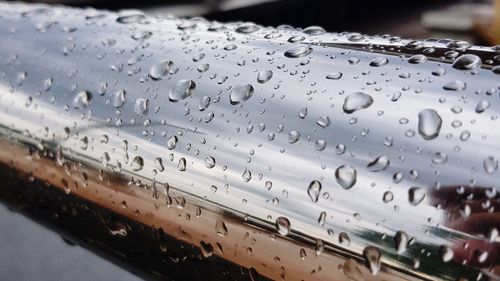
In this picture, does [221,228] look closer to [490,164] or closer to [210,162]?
[210,162]

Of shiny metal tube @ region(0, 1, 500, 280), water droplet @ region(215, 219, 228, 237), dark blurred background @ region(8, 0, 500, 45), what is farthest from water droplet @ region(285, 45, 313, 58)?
dark blurred background @ region(8, 0, 500, 45)

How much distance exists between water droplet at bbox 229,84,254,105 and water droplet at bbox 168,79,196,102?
3 centimetres

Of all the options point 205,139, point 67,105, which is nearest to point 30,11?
point 67,105

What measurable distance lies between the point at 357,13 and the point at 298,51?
3.69 metres

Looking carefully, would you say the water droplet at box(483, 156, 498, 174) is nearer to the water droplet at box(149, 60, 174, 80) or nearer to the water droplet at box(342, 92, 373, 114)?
the water droplet at box(342, 92, 373, 114)

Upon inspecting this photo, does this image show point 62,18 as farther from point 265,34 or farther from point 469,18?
point 469,18

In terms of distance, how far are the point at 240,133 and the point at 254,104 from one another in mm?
17

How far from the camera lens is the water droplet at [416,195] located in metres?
0.26

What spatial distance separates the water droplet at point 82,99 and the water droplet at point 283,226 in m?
0.15

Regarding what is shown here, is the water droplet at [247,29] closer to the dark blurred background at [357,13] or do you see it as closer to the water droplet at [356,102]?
the water droplet at [356,102]

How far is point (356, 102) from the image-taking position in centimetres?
30

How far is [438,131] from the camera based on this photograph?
27 cm

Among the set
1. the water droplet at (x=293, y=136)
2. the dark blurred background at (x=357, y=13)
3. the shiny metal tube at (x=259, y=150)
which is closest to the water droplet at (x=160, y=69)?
the shiny metal tube at (x=259, y=150)

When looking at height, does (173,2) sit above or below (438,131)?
below
